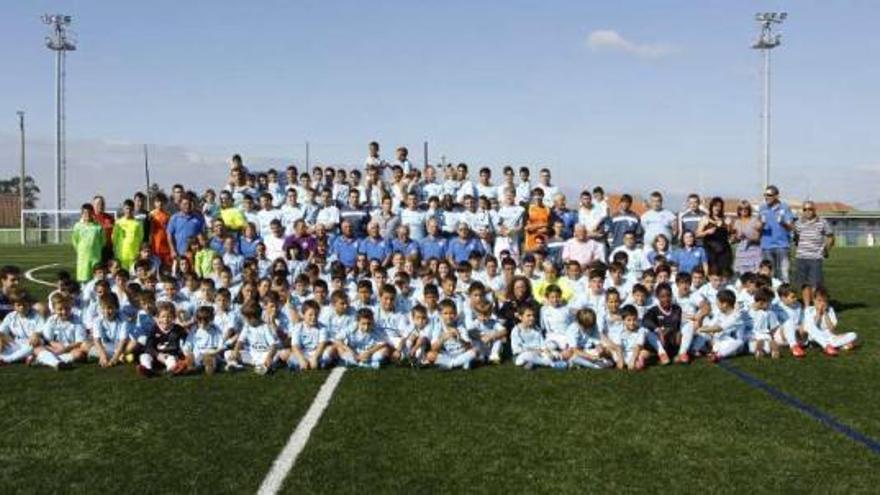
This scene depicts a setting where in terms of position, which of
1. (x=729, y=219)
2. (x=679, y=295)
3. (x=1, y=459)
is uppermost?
(x=729, y=219)

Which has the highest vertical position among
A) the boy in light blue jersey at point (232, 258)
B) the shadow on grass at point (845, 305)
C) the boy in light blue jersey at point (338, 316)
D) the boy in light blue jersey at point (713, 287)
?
the boy in light blue jersey at point (232, 258)

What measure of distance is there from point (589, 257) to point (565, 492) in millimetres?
7594

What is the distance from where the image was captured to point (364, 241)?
1268cm

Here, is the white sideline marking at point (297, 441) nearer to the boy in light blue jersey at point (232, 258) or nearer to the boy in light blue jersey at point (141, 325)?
the boy in light blue jersey at point (141, 325)

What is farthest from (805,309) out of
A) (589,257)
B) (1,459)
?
(1,459)

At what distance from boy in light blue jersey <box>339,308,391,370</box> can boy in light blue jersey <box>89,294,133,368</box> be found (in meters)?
2.69

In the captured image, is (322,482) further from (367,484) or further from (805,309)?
(805,309)

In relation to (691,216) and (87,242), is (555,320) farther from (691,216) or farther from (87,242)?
(87,242)

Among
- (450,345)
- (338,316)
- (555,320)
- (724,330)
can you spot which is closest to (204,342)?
(338,316)

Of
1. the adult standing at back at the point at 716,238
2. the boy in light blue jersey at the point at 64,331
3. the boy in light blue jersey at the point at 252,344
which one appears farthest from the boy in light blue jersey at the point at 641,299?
the boy in light blue jersey at the point at 64,331

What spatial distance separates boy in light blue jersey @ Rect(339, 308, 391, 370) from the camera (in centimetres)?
911

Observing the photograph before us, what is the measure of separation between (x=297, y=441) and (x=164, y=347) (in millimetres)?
3718

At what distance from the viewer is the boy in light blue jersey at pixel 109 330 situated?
31.0 ft

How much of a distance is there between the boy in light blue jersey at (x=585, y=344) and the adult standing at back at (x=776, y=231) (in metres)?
4.84
